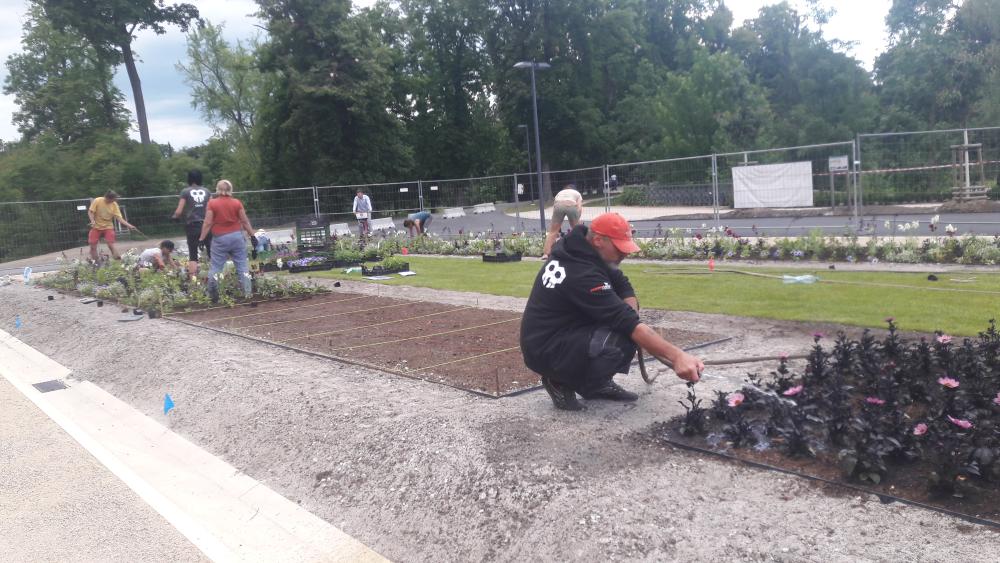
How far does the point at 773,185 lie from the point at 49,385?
15.5 metres

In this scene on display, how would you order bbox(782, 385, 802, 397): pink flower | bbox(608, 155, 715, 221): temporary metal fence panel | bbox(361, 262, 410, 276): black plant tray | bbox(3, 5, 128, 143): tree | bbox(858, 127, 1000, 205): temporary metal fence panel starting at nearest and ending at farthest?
bbox(782, 385, 802, 397): pink flower, bbox(361, 262, 410, 276): black plant tray, bbox(608, 155, 715, 221): temporary metal fence panel, bbox(858, 127, 1000, 205): temporary metal fence panel, bbox(3, 5, 128, 143): tree

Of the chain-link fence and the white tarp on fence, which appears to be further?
the chain-link fence

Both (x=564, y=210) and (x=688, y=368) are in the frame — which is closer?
(x=688, y=368)

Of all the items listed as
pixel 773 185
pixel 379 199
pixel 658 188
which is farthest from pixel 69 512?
pixel 379 199

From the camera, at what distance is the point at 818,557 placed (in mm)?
3193

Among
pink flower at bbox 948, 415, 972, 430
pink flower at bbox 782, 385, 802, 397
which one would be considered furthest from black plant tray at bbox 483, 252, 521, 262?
pink flower at bbox 948, 415, 972, 430

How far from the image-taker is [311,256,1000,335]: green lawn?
7.98 meters

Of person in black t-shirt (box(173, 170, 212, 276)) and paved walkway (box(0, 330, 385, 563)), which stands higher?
person in black t-shirt (box(173, 170, 212, 276))

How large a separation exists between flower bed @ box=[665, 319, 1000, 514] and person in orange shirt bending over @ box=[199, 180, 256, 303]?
892 centimetres

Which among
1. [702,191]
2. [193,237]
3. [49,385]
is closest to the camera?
[49,385]

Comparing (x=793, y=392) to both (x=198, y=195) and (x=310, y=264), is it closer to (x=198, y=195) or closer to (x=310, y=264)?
(x=198, y=195)

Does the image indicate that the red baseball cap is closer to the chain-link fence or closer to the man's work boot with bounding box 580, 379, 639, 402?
the man's work boot with bounding box 580, 379, 639, 402

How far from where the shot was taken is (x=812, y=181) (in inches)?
698

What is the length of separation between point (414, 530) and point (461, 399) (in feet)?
5.77
